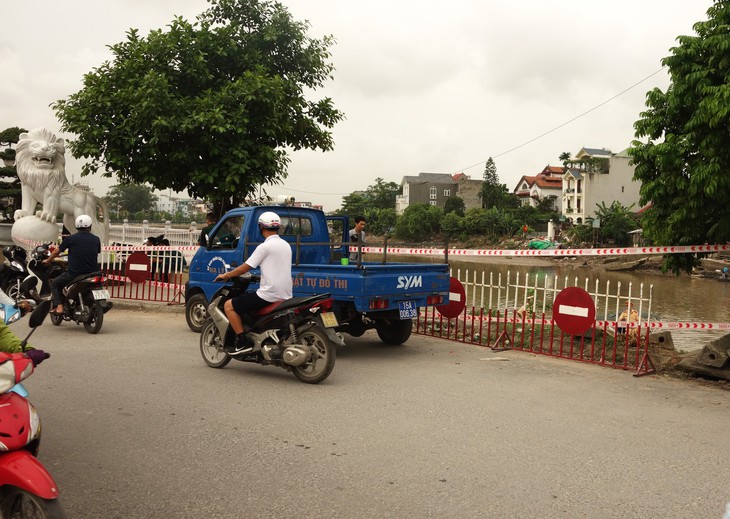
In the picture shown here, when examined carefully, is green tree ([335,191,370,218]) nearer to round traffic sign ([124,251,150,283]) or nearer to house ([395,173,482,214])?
house ([395,173,482,214])

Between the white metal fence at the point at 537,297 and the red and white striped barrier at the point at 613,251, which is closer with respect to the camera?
the red and white striped barrier at the point at 613,251

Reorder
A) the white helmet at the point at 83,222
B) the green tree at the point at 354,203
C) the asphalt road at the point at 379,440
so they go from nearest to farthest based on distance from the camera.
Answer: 1. the asphalt road at the point at 379,440
2. the white helmet at the point at 83,222
3. the green tree at the point at 354,203

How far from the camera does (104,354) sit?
8.16 metres

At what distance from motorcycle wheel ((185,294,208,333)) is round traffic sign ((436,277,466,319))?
3.49 metres

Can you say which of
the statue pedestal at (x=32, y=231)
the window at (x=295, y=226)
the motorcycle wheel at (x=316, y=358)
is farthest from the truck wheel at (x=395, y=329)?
the statue pedestal at (x=32, y=231)

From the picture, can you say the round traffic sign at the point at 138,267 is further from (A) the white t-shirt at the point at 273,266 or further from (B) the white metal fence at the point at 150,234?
(A) the white t-shirt at the point at 273,266

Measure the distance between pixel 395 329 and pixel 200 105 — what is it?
5.92 metres

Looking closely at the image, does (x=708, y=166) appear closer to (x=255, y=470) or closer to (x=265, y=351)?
(x=265, y=351)

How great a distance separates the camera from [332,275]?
26.8ft

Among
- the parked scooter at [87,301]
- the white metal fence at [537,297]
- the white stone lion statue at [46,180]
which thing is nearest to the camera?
the white metal fence at [537,297]

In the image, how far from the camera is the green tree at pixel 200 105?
12.4 meters

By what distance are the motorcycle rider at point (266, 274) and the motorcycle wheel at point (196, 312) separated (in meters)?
3.16

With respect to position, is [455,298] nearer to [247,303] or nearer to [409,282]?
[409,282]

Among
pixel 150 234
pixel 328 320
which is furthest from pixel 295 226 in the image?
pixel 150 234
